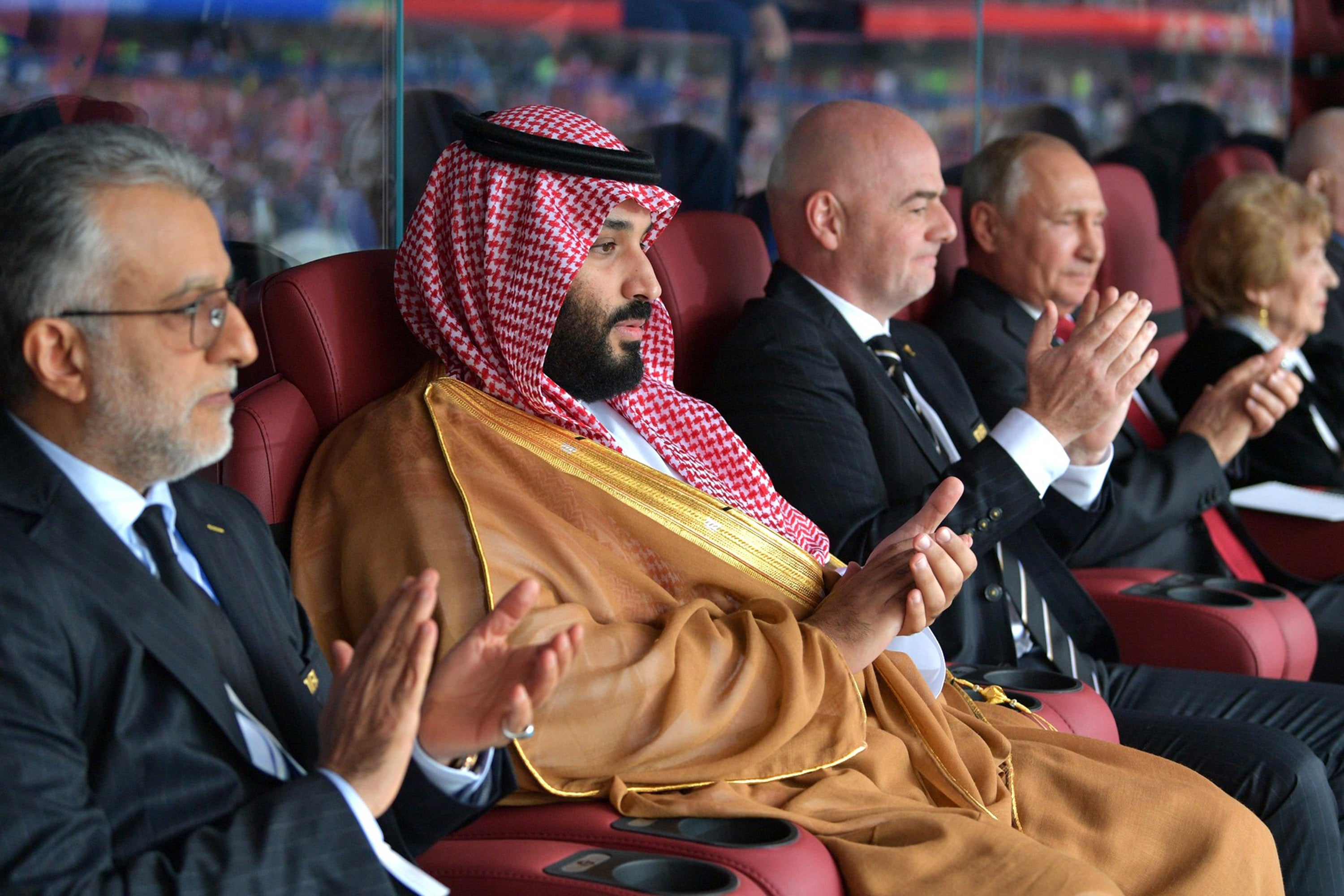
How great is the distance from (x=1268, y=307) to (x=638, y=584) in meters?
2.69

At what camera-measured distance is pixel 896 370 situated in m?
2.93

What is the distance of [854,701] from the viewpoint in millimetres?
1987

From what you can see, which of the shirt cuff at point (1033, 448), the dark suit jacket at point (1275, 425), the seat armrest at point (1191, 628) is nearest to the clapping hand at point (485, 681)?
the shirt cuff at point (1033, 448)

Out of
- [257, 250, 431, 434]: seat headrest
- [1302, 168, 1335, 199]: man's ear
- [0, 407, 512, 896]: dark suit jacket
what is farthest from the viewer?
[1302, 168, 1335, 199]: man's ear

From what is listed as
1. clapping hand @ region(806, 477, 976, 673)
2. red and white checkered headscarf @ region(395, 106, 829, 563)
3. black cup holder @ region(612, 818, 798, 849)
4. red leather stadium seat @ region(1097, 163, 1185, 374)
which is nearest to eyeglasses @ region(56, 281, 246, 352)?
red and white checkered headscarf @ region(395, 106, 829, 563)

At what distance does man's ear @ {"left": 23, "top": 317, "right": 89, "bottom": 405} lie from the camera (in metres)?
1.42

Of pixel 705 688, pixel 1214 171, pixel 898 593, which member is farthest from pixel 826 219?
pixel 1214 171

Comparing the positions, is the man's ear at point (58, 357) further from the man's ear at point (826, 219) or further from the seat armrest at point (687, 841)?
the man's ear at point (826, 219)

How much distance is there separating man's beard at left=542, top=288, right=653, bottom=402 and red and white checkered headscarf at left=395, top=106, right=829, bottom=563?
52 mm

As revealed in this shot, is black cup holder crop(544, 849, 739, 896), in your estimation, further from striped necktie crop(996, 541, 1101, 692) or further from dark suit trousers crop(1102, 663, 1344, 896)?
striped necktie crop(996, 541, 1101, 692)

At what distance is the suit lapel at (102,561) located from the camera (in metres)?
1.41

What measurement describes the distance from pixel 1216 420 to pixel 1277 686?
0.89 m

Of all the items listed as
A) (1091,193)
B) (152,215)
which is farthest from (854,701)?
(1091,193)

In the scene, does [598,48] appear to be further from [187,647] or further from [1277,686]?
[187,647]
